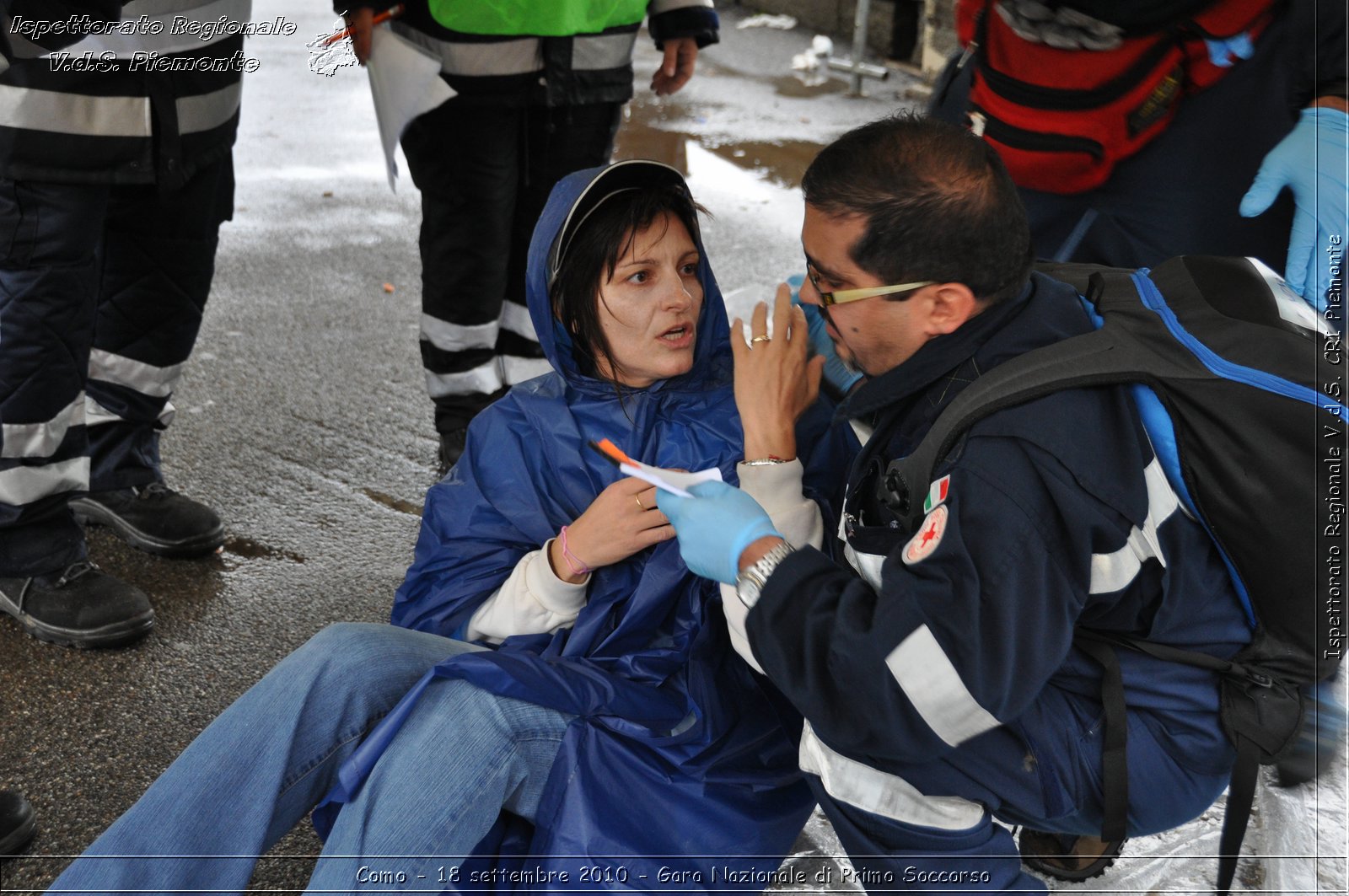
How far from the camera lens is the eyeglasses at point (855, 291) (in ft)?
5.13

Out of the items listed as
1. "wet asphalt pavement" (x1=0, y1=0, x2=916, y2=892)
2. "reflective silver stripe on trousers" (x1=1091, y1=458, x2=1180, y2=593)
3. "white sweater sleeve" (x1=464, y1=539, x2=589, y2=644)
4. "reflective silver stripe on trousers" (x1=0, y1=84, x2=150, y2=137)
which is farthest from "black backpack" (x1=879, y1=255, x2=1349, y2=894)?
"reflective silver stripe on trousers" (x1=0, y1=84, x2=150, y2=137)

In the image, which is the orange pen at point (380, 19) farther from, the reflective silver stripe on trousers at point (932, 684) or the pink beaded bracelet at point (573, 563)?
the reflective silver stripe on trousers at point (932, 684)

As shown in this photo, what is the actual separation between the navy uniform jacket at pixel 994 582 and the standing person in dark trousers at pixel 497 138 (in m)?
1.81

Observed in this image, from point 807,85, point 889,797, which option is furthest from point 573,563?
point 807,85

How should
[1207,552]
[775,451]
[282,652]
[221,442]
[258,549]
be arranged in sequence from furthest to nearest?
[221,442], [258,549], [282,652], [775,451], [1207,552]

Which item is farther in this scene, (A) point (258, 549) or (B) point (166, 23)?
(A) point (258, 549)

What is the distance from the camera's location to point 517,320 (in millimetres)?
3402

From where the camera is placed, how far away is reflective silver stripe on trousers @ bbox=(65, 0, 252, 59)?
231 centimetres

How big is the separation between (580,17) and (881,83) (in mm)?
4853

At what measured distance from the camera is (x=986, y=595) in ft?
4.44

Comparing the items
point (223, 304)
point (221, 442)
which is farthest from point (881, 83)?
point (221, 442)

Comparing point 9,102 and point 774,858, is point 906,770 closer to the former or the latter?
point 774,858

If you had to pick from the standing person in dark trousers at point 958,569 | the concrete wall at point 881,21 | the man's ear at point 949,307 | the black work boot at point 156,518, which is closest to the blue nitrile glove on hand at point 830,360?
the standing person in dark trousers at point 958,569

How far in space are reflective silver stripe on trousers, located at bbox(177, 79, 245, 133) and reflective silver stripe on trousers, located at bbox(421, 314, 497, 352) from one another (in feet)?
2.54
